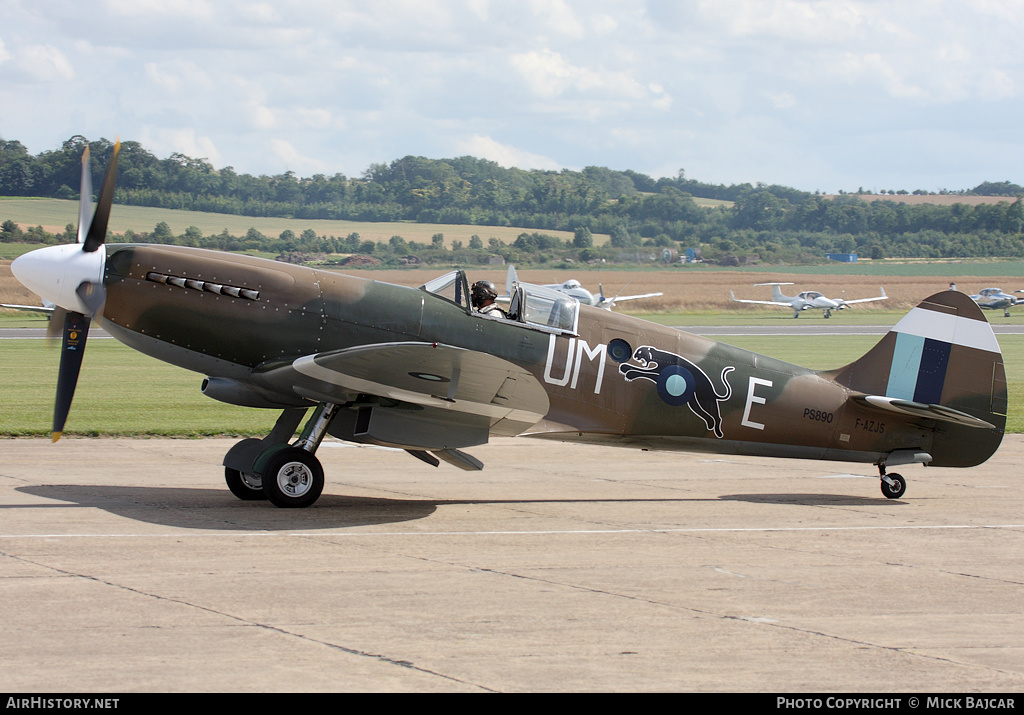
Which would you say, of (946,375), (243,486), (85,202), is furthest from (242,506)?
(946,375)

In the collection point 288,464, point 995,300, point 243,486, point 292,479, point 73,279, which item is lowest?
point 243,486

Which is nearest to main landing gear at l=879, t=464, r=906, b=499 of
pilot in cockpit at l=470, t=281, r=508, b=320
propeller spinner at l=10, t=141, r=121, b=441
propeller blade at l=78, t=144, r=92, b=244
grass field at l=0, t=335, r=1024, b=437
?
pilot in cockpit at l=470, t=281, r=508, b=320

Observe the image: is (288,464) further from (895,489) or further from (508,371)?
(895,489)

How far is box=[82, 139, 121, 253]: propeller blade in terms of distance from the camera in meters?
9.44

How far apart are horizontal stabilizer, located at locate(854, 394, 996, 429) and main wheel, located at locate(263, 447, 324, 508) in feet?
19.3

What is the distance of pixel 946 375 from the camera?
11.5m

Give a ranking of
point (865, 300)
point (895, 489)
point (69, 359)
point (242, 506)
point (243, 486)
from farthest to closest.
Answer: point (865, 300)
point (895, 489)
point (243, 486)
point (242, 506)
point (69, 359)

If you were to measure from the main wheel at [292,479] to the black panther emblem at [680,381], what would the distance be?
3.35 metres

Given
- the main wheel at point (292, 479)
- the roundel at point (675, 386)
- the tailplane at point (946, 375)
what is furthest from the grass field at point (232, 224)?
the tailplane at point (946, 375)

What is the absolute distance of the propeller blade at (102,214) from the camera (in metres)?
9.44

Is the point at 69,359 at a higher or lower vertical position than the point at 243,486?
higher

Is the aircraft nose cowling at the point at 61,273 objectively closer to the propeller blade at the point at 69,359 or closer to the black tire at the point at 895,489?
the propeller blade at the point at 69,359

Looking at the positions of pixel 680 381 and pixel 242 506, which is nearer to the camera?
pixel 242 506

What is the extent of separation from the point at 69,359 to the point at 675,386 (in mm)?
5962
